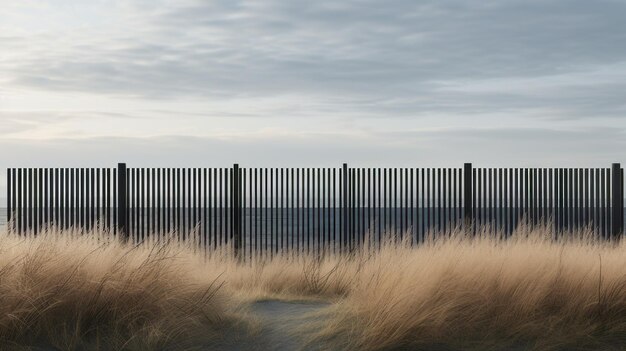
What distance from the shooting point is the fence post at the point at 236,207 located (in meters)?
13.4

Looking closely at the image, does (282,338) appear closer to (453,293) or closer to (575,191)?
(453,293)

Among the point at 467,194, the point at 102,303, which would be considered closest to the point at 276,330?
the point at 102,303

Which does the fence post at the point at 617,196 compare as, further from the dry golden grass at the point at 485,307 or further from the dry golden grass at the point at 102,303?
the dry golden grass at the point at 102,303

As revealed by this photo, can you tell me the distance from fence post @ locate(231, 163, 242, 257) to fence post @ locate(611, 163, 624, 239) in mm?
7482

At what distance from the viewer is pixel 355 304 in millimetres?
6832

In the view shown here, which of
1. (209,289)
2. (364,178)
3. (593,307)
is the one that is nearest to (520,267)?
(593,307)

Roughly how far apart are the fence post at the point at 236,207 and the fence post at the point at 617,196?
295 inches

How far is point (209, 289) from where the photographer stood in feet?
22.9

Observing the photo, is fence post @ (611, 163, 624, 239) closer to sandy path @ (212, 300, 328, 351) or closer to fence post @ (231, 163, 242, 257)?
fence post @ (231, 163, 242, 257)

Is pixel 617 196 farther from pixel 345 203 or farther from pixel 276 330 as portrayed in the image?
pixel 276 330

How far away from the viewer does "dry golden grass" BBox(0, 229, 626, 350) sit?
19.9ft

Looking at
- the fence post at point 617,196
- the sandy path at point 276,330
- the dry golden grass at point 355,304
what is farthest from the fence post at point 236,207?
the fence post at point 617,196

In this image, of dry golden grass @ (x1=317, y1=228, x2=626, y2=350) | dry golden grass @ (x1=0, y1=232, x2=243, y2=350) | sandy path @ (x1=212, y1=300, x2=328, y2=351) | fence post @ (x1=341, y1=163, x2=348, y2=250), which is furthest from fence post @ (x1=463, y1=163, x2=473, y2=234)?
dry golden grass @ (x1=0, y1=232, x2=243, y2=350)

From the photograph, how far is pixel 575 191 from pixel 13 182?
11310 millimetres
